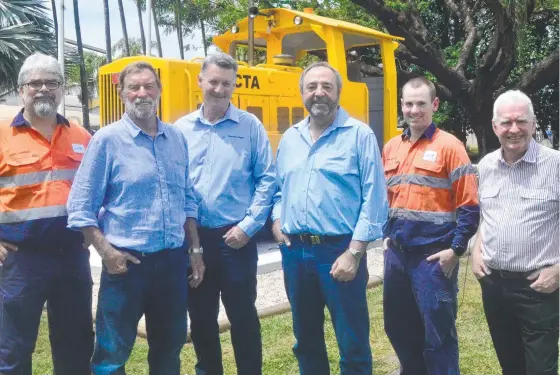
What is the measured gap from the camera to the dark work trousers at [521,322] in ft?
11.1

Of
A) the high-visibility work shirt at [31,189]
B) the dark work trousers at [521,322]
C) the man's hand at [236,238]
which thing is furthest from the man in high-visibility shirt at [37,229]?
the dark work trousers at [521,322]

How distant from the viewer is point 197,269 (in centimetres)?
377

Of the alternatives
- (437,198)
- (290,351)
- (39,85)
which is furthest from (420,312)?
(39,85)

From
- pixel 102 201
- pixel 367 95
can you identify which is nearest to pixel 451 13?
pixel 367 95

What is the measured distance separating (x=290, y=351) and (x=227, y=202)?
169 centimetres

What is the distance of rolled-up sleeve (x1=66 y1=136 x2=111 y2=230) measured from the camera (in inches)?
131

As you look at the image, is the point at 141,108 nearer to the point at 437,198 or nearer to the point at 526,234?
the point at 437,198

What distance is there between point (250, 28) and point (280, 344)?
5.13 metres

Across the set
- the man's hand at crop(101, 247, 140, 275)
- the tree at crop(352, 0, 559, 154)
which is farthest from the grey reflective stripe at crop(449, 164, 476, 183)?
the tree at crop(352, 0, 559, 154)

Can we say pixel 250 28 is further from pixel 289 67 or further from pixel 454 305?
pixel 454 305

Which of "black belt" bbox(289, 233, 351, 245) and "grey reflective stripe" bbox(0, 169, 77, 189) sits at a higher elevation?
"grey reflective stripe" bbox(0, 169, 77, 189)

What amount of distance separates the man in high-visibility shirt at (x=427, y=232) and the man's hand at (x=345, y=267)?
0.45 meters

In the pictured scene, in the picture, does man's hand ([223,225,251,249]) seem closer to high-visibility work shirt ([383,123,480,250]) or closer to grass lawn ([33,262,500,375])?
high-visibility work shirt ([383,123,480,250])

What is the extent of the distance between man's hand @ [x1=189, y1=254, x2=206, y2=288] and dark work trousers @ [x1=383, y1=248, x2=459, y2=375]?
109cm
